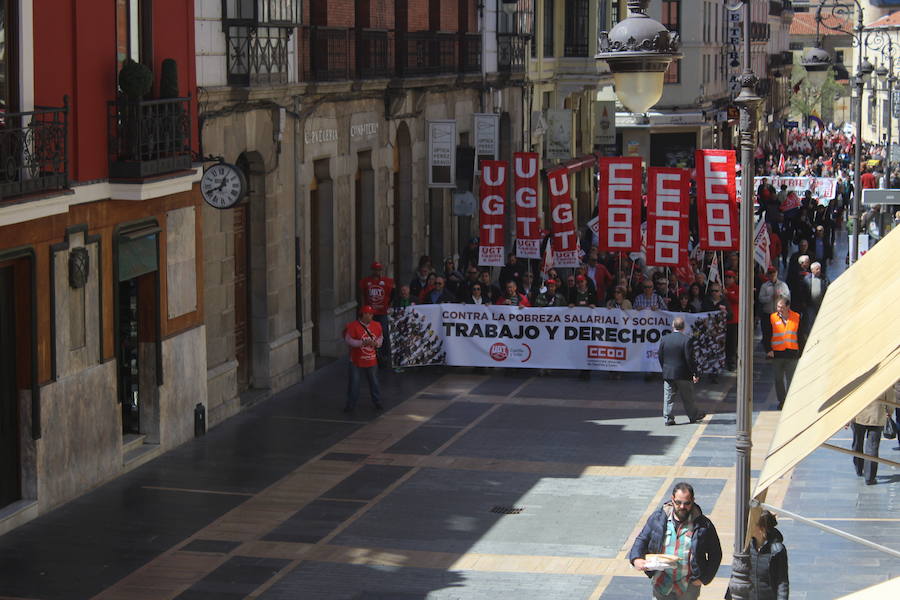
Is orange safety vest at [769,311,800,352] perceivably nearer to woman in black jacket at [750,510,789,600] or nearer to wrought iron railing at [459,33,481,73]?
woman in black jacket at [750,510,789,600]

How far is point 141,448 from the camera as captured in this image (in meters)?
20.0

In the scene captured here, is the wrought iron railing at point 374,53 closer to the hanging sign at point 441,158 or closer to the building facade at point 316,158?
the building facade at point 316,158

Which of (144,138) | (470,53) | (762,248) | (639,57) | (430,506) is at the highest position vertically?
(470,53)

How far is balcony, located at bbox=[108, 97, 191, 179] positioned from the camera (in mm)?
18891

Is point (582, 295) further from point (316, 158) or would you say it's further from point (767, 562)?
point (767, 562)

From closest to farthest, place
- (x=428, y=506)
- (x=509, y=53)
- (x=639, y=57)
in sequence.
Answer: (x=639, y=57) < (x=428, y=506) < (x=509, y=53)

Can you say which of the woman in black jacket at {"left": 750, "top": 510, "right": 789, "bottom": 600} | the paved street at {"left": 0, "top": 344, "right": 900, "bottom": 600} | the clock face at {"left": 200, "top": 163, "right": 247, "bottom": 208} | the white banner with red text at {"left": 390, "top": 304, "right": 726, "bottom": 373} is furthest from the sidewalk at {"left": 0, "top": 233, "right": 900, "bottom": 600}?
the clock face at {"left": 200, "top": 163, "right": 247, "bottom": 208}

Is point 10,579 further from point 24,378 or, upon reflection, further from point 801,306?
point 801,306

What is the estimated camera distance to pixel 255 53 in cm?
2341

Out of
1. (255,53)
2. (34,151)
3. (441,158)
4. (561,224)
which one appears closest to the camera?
(34,151)

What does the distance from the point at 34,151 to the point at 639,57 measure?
7.46 meters

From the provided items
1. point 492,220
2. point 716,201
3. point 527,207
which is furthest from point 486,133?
point 716,201

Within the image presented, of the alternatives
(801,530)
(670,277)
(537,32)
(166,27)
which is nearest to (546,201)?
(537,32)

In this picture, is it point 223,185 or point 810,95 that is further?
point 810,95
